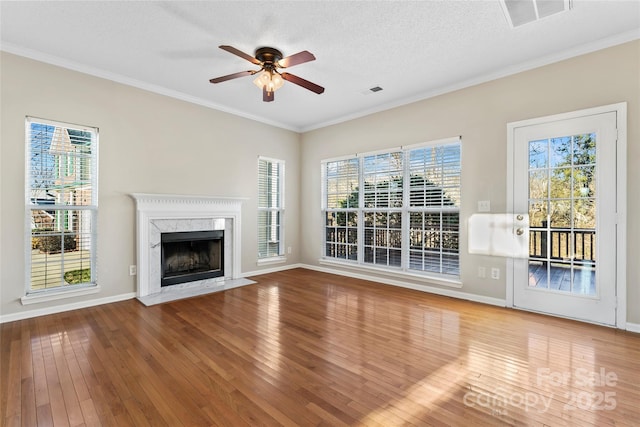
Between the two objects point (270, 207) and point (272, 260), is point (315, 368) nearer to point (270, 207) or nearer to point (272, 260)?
point (272, 260)

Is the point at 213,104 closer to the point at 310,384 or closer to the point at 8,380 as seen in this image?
the point at 8,380

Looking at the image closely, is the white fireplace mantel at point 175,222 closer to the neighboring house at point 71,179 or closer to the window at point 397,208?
the neighboring house at point 71,179

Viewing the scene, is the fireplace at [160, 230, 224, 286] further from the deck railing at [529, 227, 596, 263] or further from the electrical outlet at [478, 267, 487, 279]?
the deck railing at [529, 227, 596, 263]

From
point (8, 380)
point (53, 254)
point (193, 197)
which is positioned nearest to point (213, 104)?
point (193, 197)

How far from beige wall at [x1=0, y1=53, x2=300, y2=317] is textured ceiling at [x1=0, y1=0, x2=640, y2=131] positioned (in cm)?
26

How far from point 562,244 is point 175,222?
16.0 feet

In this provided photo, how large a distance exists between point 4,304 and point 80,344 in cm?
130

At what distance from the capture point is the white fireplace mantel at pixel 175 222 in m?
3.91

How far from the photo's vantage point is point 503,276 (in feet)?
11.7

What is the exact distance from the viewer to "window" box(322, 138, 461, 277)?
162 inches

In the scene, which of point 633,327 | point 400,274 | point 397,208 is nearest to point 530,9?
point 397,208

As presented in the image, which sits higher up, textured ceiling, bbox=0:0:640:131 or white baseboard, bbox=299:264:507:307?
textured ceiling, bbox=0:0:640:131

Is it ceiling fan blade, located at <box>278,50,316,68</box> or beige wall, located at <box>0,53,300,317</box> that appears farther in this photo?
beige wall, located at <box>0,53,300,317</box>

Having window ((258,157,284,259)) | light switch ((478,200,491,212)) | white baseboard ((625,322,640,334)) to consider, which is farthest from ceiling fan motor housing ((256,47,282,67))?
white baseboard ((625,322,640,334))
